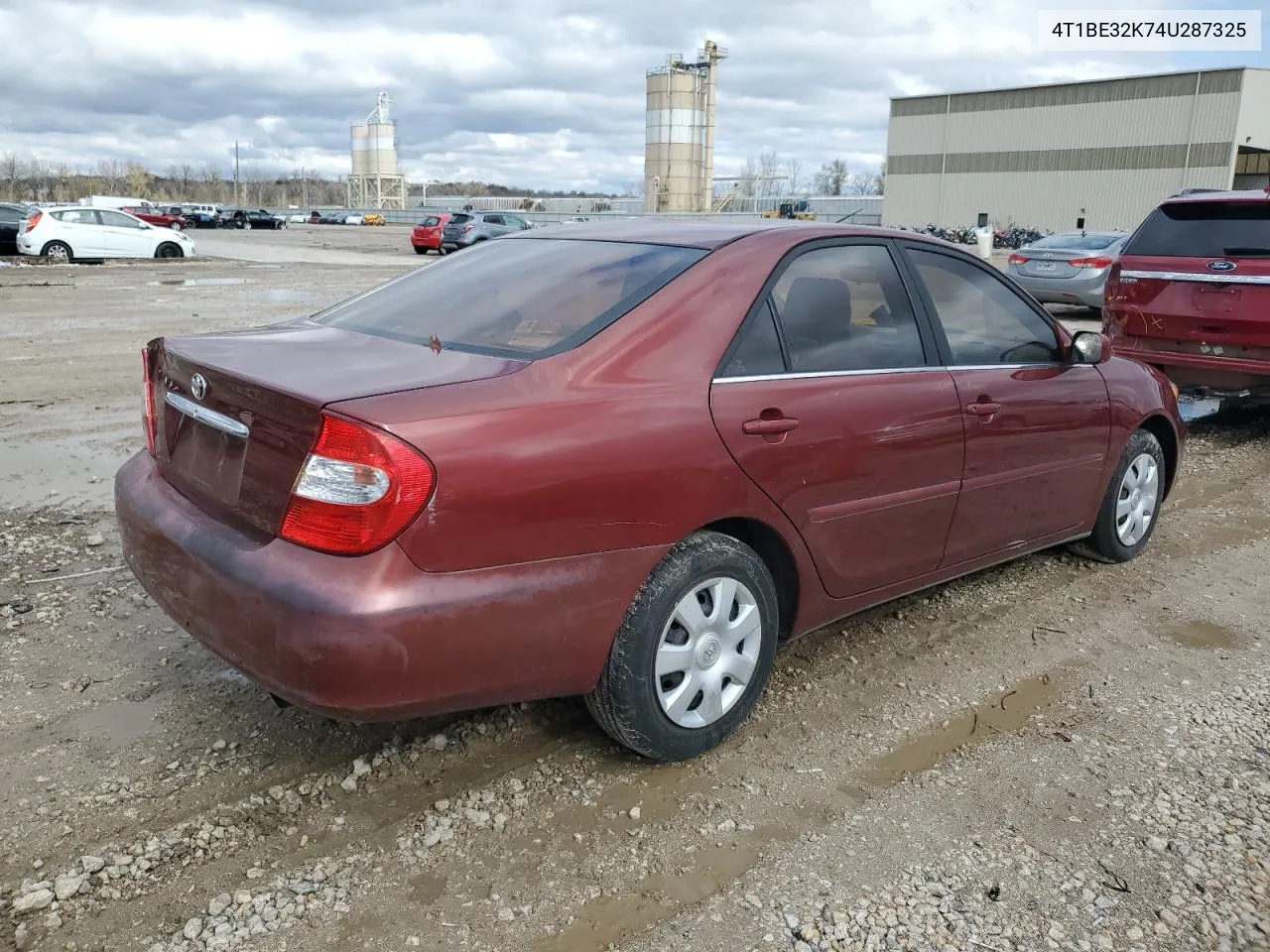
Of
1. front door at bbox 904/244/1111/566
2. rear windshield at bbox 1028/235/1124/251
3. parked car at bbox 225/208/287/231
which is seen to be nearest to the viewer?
front door at bbox 904/244/1111/566

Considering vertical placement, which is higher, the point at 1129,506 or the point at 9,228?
Answer: the point at 9,228

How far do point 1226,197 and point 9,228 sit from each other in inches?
1043

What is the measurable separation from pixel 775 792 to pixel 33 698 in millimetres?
2492

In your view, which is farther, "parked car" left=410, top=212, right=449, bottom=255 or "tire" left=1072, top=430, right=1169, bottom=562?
"parked car" left=410, top=212, right=449, bottom=255

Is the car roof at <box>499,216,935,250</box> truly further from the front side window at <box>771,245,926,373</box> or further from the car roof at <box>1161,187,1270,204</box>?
the car roof at <box>1161,187,1270,204</box>

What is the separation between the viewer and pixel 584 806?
299 centimetres

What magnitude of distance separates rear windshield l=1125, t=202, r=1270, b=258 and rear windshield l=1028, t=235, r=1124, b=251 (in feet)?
28.6

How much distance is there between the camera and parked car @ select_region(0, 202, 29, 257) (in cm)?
2517

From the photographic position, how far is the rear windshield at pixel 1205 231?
7.25 metres

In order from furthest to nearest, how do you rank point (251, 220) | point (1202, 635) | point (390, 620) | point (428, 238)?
1. point (251, 220)
2. point (428, 238)
3. point (1202, 635)
4. point (390, 620)

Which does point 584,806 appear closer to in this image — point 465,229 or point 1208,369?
point 1208,369

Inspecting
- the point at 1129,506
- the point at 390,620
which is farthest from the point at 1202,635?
the point at 390,620

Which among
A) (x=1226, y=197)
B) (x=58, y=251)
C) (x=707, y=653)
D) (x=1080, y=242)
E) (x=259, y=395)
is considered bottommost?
(x=707, y=653)

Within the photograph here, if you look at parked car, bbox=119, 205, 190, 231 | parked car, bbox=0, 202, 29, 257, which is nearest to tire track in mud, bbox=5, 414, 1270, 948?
parked car, bbox=0, 202, 29, 257
